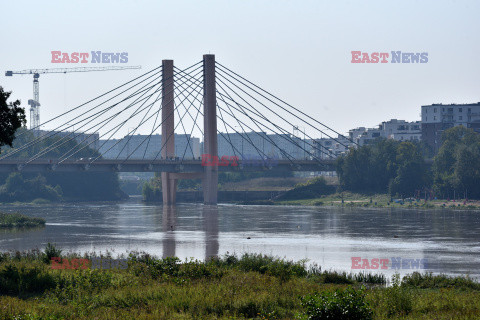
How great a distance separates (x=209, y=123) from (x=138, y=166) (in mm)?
15828

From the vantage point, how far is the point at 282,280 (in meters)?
29.3

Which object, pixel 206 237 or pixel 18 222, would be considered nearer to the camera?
pixel 206 237

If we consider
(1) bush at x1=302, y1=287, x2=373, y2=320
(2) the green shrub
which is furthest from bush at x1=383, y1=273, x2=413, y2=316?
(2) the green shrub

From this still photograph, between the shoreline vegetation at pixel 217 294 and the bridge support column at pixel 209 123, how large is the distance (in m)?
103

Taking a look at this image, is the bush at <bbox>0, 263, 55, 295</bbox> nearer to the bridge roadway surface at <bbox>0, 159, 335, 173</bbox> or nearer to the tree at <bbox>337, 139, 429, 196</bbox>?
the bridge roadway surface at <bbox>0, 159, 335, 173</bbox>

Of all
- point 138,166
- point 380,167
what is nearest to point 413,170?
point 380,167

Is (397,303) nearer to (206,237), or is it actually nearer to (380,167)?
(206,237)

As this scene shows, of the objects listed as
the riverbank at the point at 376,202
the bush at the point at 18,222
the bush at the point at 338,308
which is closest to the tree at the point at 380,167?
the riverbank at the point at 376,202

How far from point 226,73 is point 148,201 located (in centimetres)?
4636

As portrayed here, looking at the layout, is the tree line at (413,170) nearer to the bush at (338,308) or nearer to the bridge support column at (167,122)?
the bridge support column at (167,122)

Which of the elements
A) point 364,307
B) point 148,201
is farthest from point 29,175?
point 364,307

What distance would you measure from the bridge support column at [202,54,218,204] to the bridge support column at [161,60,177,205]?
641 cm

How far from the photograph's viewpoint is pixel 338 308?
767 inches

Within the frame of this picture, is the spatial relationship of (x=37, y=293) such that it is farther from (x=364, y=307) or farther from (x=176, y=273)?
(x=364, y=307)
